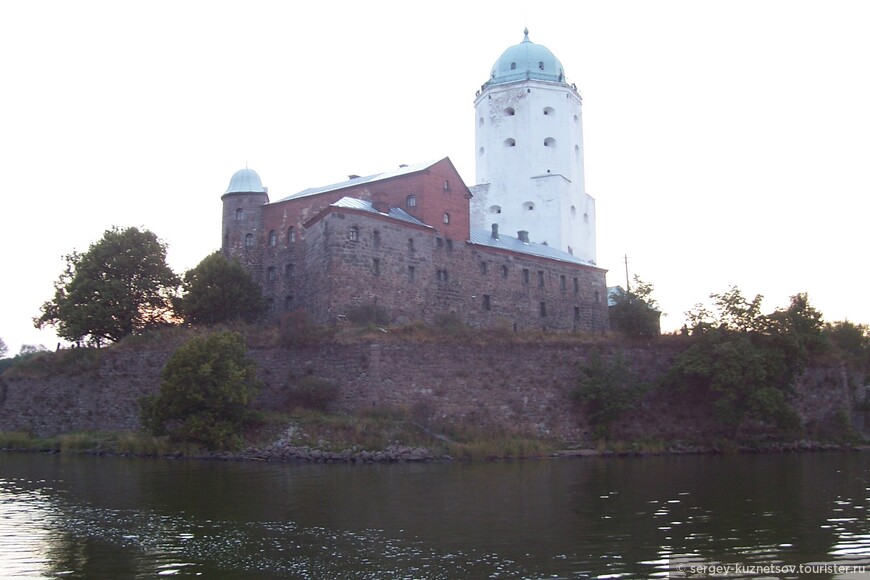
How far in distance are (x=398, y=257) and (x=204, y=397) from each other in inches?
514

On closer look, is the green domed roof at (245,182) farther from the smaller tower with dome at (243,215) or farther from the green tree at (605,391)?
the green tree at (605,391)

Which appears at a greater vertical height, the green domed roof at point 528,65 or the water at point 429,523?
the green domed roof at point 528,65

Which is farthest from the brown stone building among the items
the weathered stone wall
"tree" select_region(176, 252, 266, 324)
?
the weathered stone wall

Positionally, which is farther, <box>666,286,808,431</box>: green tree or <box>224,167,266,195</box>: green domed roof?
<box>224,167,266,195</box>: green domed roof

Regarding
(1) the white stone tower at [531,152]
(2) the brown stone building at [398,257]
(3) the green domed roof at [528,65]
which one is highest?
(3) the green domed roof at [528,65]

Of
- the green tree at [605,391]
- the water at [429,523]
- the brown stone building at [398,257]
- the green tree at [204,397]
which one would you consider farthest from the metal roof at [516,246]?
the water at [429,523]

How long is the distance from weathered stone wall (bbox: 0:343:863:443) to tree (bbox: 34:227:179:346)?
2964 millimetres

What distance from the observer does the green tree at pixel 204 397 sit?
3008 centimetres

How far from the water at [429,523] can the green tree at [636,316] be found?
13.8 meters

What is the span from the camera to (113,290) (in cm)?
3956

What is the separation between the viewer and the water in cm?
1177

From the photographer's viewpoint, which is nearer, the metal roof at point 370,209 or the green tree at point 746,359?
the green tree at point 746,359

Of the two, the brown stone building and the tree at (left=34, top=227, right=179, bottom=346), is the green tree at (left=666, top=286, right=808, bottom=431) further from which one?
the tree at (left=34, top=227, right=179, bottom=346)

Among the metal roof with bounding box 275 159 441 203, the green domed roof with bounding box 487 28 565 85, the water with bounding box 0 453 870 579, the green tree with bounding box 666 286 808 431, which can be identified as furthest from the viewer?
the green domed roof with bounding box 487 28 565 85
